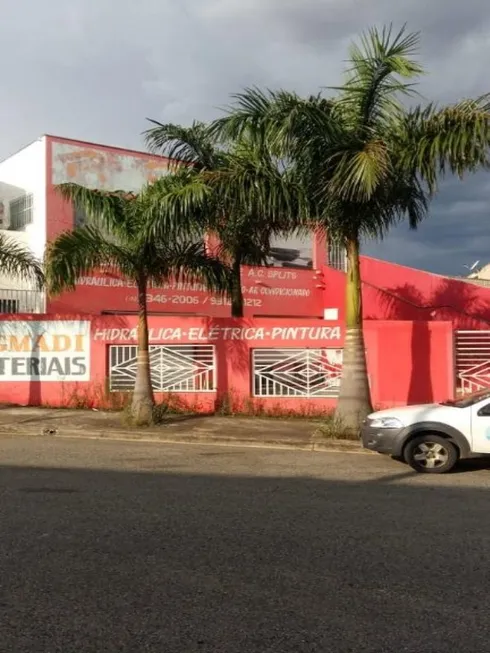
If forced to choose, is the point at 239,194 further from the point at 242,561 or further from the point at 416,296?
the point at 416,296

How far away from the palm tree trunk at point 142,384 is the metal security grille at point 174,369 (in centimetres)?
214

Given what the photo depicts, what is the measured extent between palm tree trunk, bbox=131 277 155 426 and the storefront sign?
3.16 m

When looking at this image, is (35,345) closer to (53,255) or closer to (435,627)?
(53,255)

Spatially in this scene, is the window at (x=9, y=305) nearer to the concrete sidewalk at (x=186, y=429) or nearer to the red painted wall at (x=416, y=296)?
the concrete sidewalk at (x=186, y=429)

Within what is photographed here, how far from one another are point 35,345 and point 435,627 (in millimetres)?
14830

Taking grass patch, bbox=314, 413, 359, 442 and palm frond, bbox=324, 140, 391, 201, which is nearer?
palm frond, bbox=324, 140, 391, 201

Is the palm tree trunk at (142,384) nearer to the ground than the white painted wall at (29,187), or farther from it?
nearer to the ground

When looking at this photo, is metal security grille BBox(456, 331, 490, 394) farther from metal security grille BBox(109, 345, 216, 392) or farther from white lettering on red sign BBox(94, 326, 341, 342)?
metal security grille BBox(109, 345, 216, 392)

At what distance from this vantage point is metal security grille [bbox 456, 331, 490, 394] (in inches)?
593

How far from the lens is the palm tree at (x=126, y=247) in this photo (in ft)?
44.7

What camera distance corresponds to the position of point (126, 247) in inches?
549

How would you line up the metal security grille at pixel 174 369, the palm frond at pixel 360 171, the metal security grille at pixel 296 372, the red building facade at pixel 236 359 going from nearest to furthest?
the palm frond at pixel 360 171, the red building facade at pixel 236 359, the metal security grille at pixel 296 372, the metal security grille at pixel 174 369

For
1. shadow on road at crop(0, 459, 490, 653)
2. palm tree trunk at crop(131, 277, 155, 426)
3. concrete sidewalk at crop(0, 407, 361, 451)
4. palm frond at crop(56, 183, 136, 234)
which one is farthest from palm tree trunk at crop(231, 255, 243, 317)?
shadow on road at crop(0, 459, 490, 653)

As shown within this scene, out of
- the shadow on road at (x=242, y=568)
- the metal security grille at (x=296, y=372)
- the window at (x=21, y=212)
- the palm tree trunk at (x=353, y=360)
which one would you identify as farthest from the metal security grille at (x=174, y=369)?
the window at (x=21, y=212)
